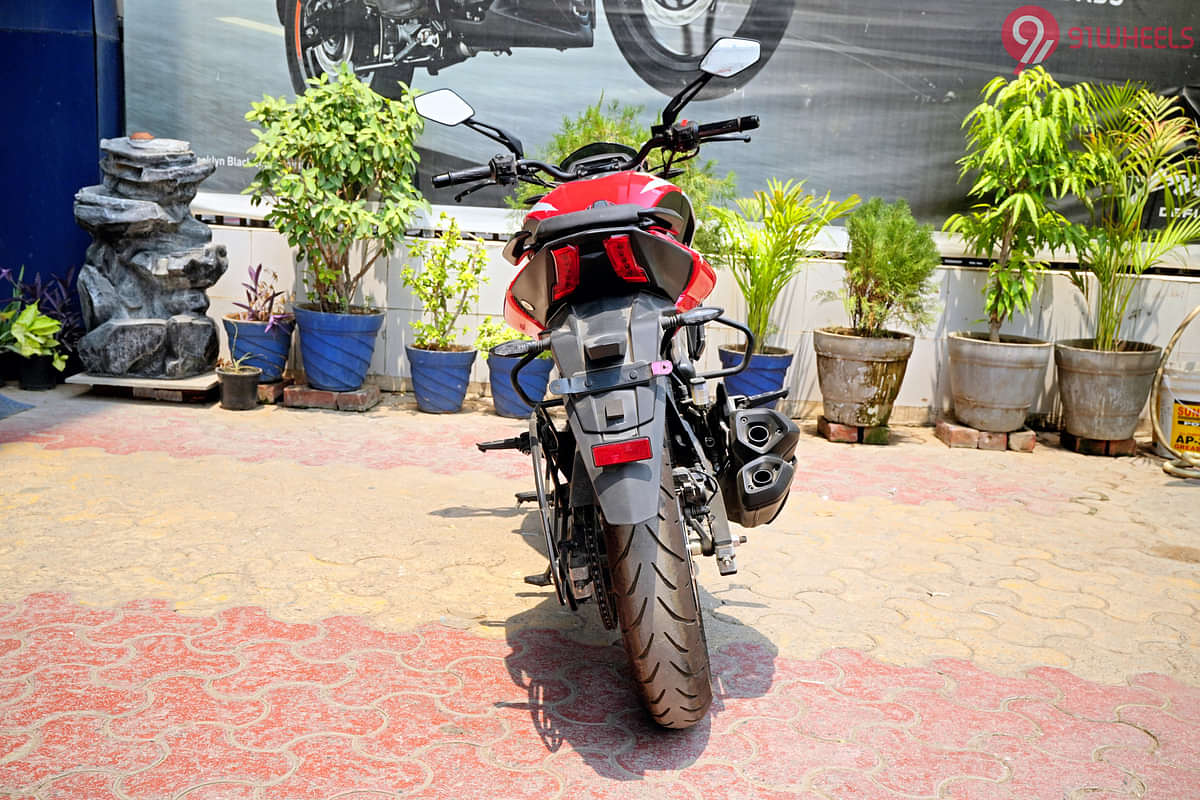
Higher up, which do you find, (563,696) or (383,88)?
(383,88)

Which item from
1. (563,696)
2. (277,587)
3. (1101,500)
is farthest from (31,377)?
(1101,500)

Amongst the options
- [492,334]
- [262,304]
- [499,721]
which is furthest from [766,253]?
[499,721]

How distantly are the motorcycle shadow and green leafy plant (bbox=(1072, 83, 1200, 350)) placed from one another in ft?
13.7

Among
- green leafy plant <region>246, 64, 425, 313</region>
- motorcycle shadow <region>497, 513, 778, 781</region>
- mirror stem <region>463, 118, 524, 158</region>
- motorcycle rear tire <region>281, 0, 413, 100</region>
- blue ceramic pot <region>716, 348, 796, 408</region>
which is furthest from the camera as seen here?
motorcycle rear tire <region>281, 0, 413, 100</region>

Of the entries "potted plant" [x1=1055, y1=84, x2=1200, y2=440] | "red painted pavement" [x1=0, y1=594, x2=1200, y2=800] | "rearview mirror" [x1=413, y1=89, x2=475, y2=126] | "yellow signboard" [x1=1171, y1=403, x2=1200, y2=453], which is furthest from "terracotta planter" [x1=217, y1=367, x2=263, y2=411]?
"yellow signboard" [x1=1171, y1=403, x2=1200, y2=453]

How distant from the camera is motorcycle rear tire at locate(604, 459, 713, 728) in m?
2.50

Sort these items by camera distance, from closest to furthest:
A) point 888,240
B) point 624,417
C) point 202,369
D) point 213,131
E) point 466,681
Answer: point 624,417 → point 466,681 → point 888,240 → point 202,369 → point 213,131

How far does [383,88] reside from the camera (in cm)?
697

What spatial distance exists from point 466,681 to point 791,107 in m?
5.08

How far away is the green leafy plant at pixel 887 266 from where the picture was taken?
6188 mm

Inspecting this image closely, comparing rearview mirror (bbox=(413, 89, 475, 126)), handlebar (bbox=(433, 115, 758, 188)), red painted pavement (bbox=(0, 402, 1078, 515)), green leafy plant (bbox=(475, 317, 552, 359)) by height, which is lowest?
red painted pavement (bbox=(0, 402, 1078, 515))

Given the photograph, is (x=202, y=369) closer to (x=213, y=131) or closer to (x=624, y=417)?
(x=213, y=131)

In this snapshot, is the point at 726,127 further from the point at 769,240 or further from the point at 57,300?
the point at 57,300

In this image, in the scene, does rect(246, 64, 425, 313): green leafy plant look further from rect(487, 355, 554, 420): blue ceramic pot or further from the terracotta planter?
rect(487, 355, 554, 420): blue ceramic pot
